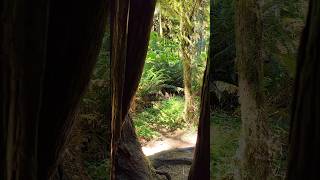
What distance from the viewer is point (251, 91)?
7.30ft

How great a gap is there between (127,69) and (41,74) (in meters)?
1.59

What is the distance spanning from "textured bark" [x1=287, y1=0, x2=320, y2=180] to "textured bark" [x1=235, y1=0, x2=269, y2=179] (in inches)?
47.2

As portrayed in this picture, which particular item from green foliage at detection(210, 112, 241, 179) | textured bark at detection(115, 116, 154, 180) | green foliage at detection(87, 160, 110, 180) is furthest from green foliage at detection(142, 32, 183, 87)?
green foliage at detection(210, 112, 241, 179)

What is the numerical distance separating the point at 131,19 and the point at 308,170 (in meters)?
2.47

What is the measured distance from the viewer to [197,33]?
6109mm

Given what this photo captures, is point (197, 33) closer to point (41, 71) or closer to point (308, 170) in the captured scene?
point (41, 71)

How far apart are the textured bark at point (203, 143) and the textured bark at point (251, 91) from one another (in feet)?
1.24

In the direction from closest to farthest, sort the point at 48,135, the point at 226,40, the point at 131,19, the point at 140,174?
the point at 48,135, the point at 226,40, the point at 131,19, the point at 140,174

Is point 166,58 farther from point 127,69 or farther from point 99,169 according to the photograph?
A: point 99,169

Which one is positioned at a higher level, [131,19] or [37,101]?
[131,19]

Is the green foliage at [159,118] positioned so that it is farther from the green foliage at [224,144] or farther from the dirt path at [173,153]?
the green foliage at [224,144]

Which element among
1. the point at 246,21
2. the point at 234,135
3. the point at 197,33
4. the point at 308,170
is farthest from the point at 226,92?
the point at 197,33

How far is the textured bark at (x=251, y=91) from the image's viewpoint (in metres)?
2.15

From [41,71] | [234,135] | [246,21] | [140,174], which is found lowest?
[140,174]
